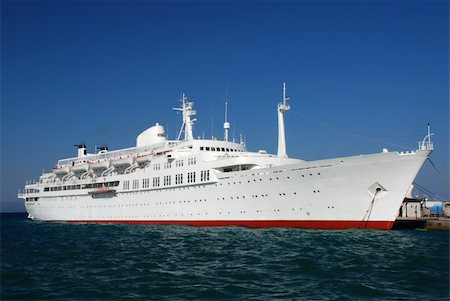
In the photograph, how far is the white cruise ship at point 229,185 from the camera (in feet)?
95.3

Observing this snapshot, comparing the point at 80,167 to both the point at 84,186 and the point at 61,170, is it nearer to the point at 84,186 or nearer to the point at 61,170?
the point at 84,186

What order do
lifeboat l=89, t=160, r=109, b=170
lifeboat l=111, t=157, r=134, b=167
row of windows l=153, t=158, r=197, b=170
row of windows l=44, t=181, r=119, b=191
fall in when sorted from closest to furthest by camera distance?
row of windows l=153, t=158, r=197, b=170 < lifeboat l=111, t=157, r=134, b=167 < row of windows l=44, t=181, r=119, b=191 < lifeboat l=89, t=160, r=109, b=170

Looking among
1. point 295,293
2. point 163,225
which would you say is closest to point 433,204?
point 163,225

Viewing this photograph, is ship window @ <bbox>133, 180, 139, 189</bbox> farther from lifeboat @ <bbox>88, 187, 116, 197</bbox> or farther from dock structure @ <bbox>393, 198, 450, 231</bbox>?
dock structure @ <bbox>393, 198, 450, 231</bbox>

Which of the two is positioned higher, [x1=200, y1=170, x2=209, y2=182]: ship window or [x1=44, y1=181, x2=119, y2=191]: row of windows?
[x1=200, y1=170, x2=209, y2=182]: ship window

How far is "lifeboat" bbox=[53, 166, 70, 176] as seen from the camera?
194ft

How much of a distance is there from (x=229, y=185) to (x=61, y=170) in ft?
112

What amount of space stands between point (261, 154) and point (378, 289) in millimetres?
24377

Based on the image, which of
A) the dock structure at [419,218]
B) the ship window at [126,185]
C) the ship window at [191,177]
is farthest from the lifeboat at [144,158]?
the dock structure at [419,218]


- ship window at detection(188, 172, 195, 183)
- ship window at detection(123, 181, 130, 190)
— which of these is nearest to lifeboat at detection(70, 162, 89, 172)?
ship window at detection(123, 181, 130, 190)

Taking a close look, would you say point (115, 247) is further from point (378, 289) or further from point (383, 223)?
point (383, 223)

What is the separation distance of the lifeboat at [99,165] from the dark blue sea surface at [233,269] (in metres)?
25.8

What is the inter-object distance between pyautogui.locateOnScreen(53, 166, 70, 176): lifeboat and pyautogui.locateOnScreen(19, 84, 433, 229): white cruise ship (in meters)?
1.22

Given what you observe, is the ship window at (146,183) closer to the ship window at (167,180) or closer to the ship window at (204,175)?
the ship window at (167,180)
